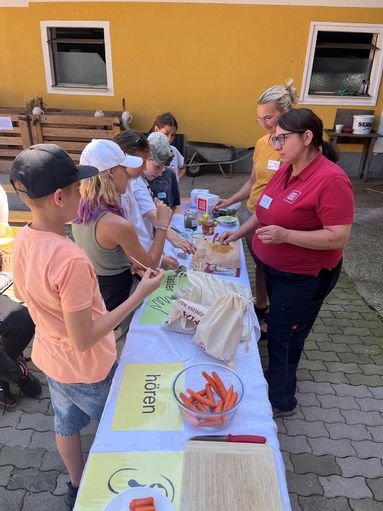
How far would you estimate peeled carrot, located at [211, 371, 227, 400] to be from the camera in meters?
1.47

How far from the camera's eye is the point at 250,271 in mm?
4578

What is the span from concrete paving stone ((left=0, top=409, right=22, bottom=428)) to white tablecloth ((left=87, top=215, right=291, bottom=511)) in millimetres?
1164

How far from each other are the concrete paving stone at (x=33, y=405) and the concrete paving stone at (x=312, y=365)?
76.9 inches

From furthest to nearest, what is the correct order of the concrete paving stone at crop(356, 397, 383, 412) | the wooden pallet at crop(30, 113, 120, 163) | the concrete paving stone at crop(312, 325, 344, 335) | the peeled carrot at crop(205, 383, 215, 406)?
the wooden pallet at crop(30, 113, 120, 163) → the concrete paving stone at crop(312, 325, 344, 335) → the concrete paving stone at crop(356, 397, 383, 412) → the peeled carrot at crop(205, 383, 215, 406)

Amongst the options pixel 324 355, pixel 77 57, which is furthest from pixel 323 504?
pixel 77 57

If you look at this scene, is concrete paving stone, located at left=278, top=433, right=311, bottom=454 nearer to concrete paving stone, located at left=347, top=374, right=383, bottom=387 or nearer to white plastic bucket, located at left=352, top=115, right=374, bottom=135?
concrete paving stone, located at left=347, top=374, right=383, bottom=387

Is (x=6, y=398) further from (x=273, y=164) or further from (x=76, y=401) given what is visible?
(x=273, y=164)

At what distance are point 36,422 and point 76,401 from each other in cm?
109

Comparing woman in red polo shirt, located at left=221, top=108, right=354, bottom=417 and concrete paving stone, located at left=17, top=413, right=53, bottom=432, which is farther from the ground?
woman in red polo shirt, located at left=221, top=108, right=354, bottom=417

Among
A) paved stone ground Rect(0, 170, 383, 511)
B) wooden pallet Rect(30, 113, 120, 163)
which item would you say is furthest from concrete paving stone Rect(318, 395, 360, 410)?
wooden pallet Rect(30, 113, 120, 163)

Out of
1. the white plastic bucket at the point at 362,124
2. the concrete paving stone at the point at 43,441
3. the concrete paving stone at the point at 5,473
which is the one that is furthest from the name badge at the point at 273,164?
the white plastic bucket at the point at 362,124

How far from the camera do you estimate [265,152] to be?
3.01 meters

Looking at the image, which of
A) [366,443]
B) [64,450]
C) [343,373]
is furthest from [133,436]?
[343,373]

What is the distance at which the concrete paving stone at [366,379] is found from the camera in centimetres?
289
